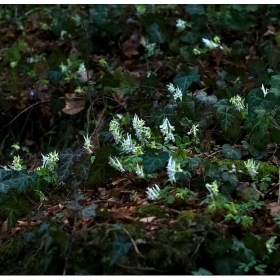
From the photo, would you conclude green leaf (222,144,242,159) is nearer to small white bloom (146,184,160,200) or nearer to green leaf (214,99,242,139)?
green leaf (214,99,242,139)

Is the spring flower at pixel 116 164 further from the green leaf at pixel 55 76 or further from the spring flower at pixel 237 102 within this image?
the green leaf at pixel 55 76

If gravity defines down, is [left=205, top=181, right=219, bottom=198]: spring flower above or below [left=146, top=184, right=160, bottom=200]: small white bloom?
above

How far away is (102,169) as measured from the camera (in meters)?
3.06

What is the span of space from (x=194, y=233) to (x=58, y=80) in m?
2.75

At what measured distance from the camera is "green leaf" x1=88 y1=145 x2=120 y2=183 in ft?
9.98

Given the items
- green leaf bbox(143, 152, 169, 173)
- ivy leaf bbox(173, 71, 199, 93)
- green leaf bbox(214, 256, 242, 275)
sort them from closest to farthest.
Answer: green leaf bbox(214, 256, 242, 275) < green leaf bbox(143, 152, 169, 173) < ivy leaf bbox(173, 71, 199, 93)

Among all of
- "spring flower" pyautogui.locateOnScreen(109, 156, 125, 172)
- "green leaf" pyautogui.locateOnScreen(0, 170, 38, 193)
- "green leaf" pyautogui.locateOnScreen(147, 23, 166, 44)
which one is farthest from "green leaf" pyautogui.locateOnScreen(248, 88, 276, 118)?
"green leaf" pyautogui.locateOnScreen(147, 23, 166, 44)

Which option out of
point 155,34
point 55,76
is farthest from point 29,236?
point 155,34

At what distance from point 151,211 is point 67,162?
0.74m

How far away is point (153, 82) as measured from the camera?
4.43 metres

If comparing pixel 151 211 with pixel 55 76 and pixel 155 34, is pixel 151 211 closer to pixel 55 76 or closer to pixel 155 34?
pixel 55 76

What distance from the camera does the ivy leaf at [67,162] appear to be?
317cm

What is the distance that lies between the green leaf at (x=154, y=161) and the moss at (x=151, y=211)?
25 centimetres

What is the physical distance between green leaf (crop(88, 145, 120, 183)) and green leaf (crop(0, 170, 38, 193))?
380 mm
